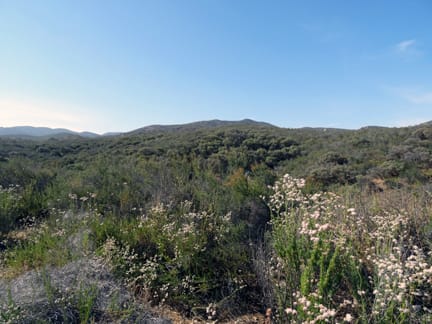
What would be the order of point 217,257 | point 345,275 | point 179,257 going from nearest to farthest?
point 345,275 < point 179,257 < point 217,257

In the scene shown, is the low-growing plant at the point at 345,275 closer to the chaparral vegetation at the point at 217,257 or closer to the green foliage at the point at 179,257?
the chaparral vegetation at the point at 217,257

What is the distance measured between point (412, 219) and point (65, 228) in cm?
461

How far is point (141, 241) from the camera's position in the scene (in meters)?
3.86

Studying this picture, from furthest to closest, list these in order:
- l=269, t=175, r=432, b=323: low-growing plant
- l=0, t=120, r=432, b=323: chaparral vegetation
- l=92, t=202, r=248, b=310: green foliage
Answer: l=92, t=202, r=248, b=310: green foliage → l=0, t=120, r=432, b=323: chaparral vegetation → l=269, t=175, r=432, b=323: low-growing plant

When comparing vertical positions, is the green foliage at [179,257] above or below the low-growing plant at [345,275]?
below

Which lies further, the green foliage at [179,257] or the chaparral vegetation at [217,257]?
the green foliage at [179,257]

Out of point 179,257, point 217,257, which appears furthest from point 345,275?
point 179,257

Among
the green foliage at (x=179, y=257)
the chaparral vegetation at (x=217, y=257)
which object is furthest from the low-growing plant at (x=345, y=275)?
the green foliage at (x=179, y=257)

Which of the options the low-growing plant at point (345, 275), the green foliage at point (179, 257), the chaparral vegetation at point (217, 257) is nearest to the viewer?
the low-growing plant at point (345, 275)

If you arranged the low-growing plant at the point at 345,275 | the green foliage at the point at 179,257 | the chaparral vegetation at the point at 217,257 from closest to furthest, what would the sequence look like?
the low-growing plant at the point at 345,275, the chaparral vegetation at the point at 217,257, the green foliage at the point at 179,257

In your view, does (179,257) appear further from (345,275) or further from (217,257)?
(345,275)

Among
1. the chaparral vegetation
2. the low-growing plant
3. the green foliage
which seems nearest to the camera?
the low-growing plant

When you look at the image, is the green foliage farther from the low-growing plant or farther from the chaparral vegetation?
the low-growing plant

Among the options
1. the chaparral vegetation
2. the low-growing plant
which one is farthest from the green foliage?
the low-growing plant
